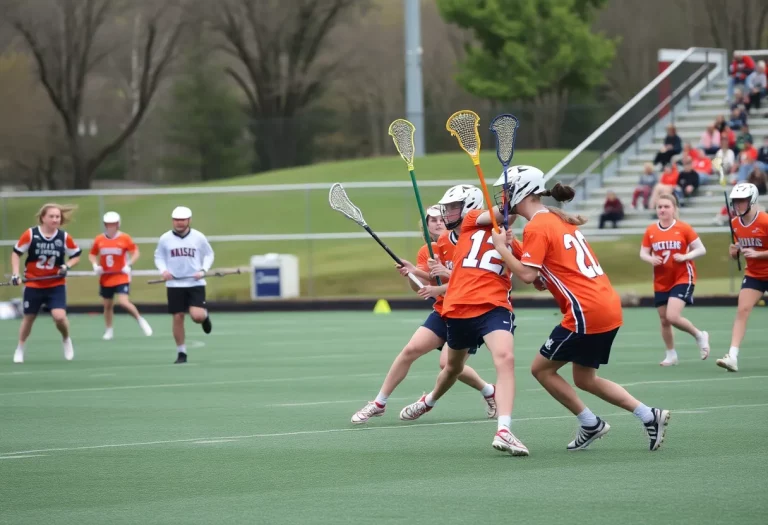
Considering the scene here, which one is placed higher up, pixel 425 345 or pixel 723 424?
pixel 425 345

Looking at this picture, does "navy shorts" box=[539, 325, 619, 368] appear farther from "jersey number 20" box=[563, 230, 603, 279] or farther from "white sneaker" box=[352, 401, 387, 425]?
"white sneaker" box=[352, 401, 387, 425]

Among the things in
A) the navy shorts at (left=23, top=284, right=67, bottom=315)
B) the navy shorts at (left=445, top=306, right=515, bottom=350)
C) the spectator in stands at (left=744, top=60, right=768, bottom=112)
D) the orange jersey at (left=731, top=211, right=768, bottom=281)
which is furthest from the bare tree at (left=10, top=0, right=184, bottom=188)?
the navy shorts at (left=445, top=306, right=515, bottom=350)

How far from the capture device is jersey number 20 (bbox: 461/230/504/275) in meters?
9.76

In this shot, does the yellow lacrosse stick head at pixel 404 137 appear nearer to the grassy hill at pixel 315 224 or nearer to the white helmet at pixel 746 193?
the white helmet at pixel 746 193

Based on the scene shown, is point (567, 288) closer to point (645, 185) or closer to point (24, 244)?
point (24, 244)

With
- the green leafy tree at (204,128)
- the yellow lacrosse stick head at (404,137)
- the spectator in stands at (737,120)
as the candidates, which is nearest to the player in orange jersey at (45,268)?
the yellow lacrosse stick head at (404,137)

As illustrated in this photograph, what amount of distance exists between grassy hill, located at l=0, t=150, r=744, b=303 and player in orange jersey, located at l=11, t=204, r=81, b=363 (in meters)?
12.6

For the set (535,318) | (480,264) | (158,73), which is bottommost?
(535,318)

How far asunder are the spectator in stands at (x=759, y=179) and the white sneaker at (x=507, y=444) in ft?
68.9

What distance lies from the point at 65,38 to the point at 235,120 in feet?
26.6

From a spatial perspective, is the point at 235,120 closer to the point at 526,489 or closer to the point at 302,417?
the point at 302,417

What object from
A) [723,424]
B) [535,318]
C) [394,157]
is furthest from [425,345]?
[394,157]

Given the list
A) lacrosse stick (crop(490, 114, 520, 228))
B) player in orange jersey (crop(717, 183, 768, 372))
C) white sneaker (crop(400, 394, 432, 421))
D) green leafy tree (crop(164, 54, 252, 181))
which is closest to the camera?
lacrosse stick (crop(490, 114, 520, 228))

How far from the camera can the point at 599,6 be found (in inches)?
2438
